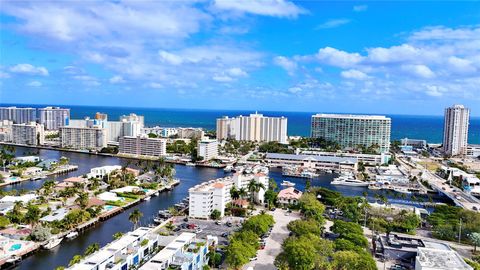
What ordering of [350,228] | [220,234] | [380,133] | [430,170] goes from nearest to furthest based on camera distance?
1. [350,228]
2. [220,234]
3. [430,170]
4. [380,133]

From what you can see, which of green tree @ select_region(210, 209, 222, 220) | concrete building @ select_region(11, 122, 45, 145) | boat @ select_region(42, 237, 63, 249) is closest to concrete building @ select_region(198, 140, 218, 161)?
green tree @ select_region(210, 209, 222, 220)

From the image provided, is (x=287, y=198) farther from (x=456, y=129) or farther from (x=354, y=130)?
(x=456, y=129)

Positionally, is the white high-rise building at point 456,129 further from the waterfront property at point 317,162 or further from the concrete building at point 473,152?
the waterfront property at point 317,162

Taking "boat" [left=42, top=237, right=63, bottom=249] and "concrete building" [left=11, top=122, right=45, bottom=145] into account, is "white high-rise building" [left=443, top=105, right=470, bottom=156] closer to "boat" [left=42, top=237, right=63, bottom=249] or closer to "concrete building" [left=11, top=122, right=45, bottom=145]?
"boat" [left=42, top=237, right=63, bottom=249]

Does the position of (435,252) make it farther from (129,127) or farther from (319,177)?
(129,127)

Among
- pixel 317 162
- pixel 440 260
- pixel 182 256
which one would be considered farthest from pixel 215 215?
pixel 317 162

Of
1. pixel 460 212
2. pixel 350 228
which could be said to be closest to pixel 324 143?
pixel 460 212
